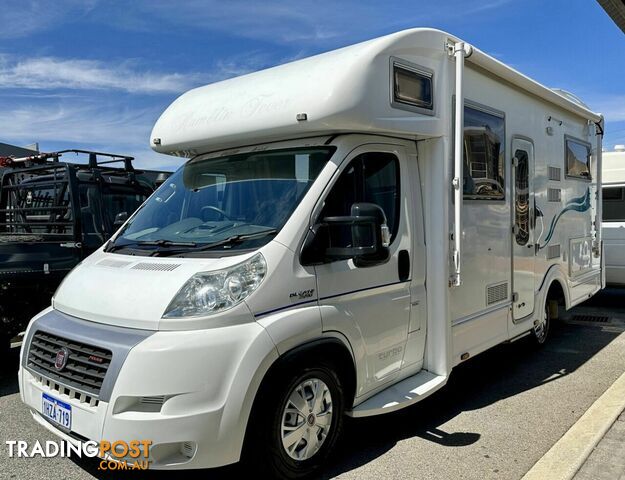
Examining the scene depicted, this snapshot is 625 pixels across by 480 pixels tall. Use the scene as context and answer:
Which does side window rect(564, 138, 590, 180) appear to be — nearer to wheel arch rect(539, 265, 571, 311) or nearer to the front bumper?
wheel arch rect(539, 265, 571, 311)

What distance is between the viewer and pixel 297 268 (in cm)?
318

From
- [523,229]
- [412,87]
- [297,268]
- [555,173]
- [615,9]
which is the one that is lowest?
[297,268]

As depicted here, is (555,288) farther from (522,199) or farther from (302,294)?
(302,294)

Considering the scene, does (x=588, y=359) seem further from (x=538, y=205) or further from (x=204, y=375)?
(x=204, y=375)

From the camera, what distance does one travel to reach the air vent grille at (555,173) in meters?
6.04

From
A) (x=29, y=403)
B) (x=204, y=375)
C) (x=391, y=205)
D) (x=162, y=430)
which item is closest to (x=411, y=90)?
(x=391, y=205)

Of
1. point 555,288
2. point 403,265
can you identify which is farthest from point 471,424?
point 555,288

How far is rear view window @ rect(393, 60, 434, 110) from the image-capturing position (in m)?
3.77

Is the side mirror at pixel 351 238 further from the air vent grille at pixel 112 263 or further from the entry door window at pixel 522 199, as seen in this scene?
the entry door window at pixel 522 199

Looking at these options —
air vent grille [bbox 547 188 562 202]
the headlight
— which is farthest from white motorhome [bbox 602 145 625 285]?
the headlight

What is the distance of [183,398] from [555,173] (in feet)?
16.6

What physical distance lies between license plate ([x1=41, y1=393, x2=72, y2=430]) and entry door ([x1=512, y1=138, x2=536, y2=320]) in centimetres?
402

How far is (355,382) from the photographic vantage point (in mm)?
3537

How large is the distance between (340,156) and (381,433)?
209cm
